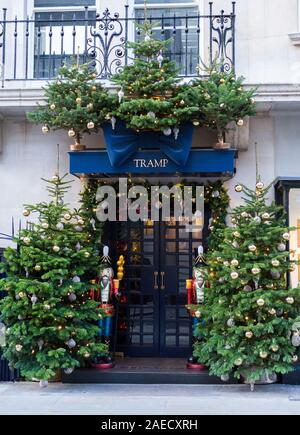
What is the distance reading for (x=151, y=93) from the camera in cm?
810

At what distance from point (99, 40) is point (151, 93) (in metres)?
1.97

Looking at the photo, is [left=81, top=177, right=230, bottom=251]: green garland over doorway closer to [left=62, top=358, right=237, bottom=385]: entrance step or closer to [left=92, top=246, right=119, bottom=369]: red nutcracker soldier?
[left=92, top=246, right=119, bottom=369]: red nutcracker soldier

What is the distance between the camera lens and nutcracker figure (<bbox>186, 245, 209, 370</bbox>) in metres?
8.27

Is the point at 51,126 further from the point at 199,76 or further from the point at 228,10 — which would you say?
the point at 228,10

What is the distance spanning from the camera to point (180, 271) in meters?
9.47

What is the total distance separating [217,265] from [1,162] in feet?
13.3

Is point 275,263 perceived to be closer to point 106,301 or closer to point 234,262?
point 234,262

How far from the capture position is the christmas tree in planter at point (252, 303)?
7.48 metres

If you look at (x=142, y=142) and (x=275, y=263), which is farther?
(x=142, y=142)

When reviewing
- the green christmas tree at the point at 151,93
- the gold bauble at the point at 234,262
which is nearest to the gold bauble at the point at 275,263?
the gold bauble at the point at 234,262

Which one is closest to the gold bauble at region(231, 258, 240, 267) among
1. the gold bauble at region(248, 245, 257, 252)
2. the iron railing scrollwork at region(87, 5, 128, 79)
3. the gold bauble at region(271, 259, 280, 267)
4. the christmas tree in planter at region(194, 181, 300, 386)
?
the christmas tree in planter at region(194, 181, 300, 386)

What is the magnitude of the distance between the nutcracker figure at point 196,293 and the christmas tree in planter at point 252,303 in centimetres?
33

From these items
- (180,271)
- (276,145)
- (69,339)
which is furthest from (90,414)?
(276,145)

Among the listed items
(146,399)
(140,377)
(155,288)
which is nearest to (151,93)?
(155,288)
